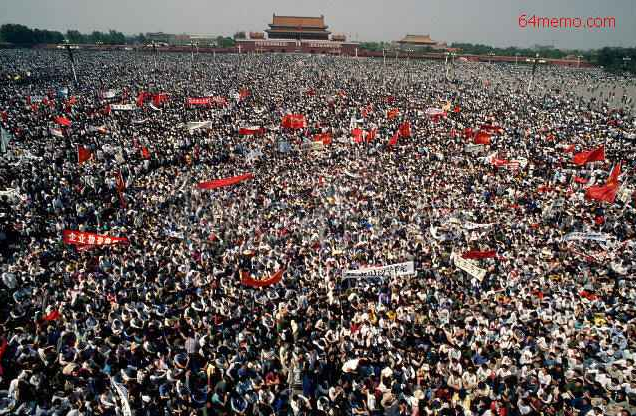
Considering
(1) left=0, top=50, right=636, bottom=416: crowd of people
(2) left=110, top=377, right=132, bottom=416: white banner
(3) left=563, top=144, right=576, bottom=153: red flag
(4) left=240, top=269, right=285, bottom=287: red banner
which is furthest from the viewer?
(3) left=563, top=144, right=576, bottom=153: red flag

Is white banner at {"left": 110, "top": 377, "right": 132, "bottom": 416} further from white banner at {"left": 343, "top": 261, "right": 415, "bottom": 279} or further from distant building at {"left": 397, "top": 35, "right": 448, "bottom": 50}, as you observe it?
distant building at {"left": 397, "top": 35, "right": 448, "bottom": 50}

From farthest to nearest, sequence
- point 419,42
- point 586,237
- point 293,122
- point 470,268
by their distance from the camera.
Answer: point 419,42 < point 293,122 < point 586,237 < point 470,268

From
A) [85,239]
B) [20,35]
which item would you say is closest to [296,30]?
[20,35]

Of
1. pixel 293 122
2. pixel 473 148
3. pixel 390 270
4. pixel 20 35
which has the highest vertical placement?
pixel 20 35

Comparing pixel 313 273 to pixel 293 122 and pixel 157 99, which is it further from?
pixel 157 99

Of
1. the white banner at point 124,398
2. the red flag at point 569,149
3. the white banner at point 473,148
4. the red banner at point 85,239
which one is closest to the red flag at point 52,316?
the red banner at point 85,239

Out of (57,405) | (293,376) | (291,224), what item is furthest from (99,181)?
(293,376)

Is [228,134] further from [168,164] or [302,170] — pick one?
[302,170]

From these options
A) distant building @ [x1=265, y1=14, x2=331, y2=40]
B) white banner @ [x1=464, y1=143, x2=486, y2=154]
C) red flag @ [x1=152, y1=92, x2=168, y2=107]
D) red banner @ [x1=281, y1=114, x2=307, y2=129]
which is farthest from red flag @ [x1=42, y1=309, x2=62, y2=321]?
distant building @ [x1=265, y1=14, x2=331, y2=40]

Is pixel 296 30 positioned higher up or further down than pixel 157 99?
higher up

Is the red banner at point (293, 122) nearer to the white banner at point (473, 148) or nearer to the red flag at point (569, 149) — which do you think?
the white banner at point (473, 148)
